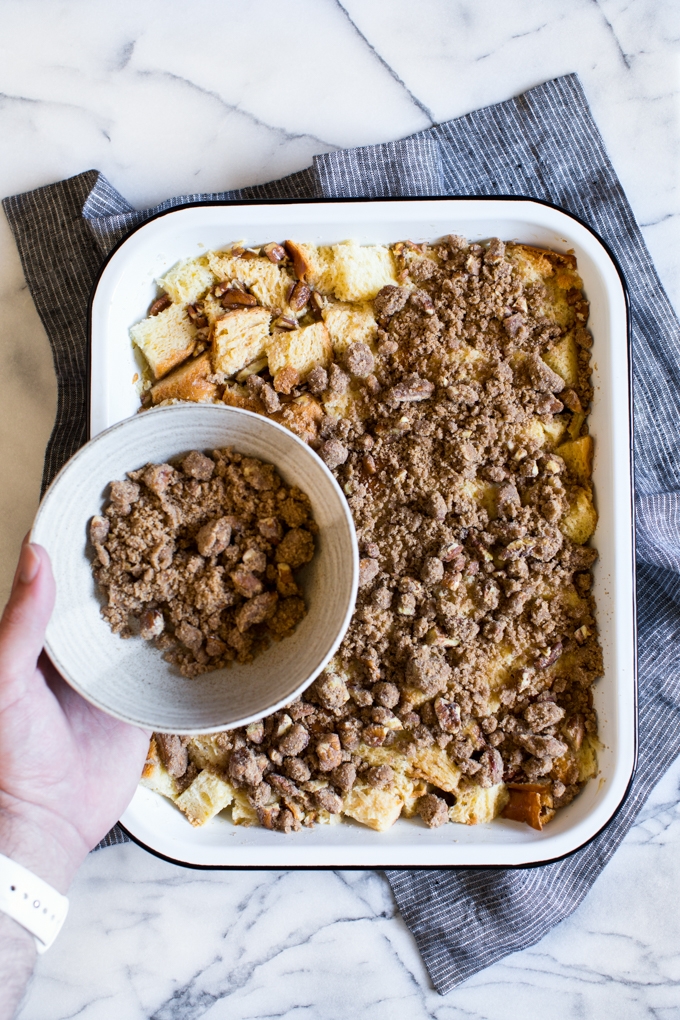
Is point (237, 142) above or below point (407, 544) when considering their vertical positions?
above

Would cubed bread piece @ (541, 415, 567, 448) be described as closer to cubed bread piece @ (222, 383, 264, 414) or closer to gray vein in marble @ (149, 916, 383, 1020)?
cubed bread piece @ (222, 383, 264, 414)

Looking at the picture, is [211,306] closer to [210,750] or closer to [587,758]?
[210,750]

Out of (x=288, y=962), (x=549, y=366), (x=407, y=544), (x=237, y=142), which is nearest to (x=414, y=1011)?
(x=288, y=962)

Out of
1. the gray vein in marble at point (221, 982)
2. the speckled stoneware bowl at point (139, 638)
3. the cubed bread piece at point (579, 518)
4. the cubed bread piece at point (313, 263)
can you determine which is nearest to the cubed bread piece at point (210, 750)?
the speckled stoneware bowl at point (139, 638)

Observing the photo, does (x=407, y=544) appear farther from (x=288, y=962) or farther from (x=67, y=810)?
(x=288, y=962)

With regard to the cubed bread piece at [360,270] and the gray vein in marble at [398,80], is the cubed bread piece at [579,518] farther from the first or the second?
the gray vein in marble at [398,80]

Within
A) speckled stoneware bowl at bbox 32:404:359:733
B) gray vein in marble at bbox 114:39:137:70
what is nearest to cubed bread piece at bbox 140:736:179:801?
speckled stoneware bowl at bbox 32:404:359:733
